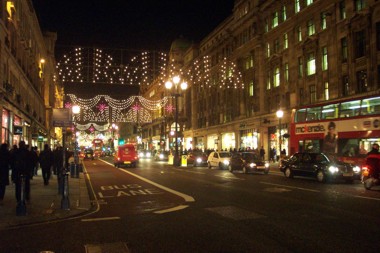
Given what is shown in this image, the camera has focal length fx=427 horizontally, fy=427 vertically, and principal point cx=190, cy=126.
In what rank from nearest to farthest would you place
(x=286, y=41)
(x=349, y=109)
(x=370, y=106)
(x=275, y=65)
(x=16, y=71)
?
1. (x=370, y=106)
2. (x=349, y=109)
3. (x=16, y=71)
4. (x=286, y=41)
5. (x=275, y=65)

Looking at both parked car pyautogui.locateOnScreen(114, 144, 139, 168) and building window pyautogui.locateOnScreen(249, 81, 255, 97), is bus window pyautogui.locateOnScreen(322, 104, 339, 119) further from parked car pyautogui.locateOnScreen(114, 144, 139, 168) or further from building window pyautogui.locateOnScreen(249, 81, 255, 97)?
building window pyautogui.locateOnScreen(249, 81, 255, 97)

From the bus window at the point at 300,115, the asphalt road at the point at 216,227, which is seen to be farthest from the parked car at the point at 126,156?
the asphalt road at the point at 216,227

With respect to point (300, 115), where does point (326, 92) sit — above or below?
above

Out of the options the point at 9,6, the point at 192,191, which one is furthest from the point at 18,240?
the point at 9,6

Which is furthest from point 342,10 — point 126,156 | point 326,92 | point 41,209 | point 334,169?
point 41,209

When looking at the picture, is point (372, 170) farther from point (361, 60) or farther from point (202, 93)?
point (202, 93)

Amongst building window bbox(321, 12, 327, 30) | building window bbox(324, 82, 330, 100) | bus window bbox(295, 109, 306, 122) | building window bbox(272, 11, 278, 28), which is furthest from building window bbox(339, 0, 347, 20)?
bus window bbox(295, 109, 306, 122)

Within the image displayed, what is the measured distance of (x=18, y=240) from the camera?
8.25 meters

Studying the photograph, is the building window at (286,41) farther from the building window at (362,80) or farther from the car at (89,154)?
the car at (89,154)

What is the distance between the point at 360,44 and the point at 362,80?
3.06 m

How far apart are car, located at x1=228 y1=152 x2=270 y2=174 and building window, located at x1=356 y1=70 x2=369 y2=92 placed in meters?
11.9

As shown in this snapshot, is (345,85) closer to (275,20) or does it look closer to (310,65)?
(310,65)

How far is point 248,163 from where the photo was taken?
94.1 ft

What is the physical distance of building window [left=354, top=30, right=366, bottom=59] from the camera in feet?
115
